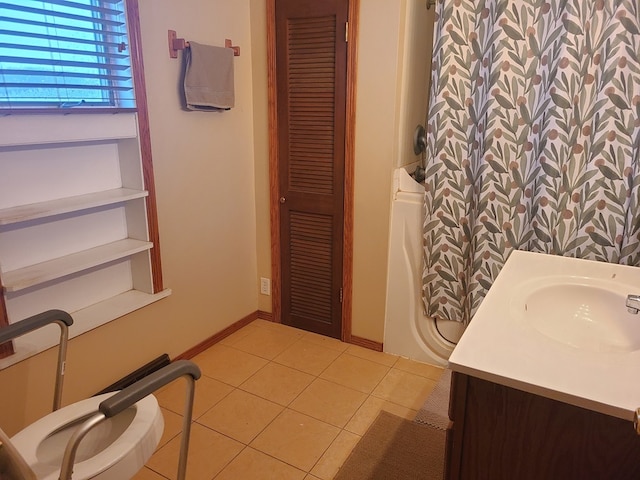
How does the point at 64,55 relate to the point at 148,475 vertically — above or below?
above

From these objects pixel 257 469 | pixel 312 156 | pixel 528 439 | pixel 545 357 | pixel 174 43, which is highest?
pixel 174 43

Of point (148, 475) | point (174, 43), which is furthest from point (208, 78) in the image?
point (148, 475)

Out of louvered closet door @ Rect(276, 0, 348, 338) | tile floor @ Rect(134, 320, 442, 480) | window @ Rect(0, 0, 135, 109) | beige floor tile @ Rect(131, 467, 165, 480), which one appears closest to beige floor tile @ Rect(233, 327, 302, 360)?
tile floor @ Rect(134, 320, 442, 480)

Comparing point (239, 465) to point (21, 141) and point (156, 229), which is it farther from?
point (21, 141)

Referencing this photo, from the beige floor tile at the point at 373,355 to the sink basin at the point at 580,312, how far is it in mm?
1304

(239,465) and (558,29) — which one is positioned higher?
(558,29)

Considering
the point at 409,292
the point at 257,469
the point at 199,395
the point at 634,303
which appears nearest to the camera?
the point at 634,303

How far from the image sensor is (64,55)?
1878 mm

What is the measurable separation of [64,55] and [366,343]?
2112 millimetres

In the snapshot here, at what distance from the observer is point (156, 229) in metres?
2.33

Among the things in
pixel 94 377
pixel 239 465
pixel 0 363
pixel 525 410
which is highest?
pixel 525 410

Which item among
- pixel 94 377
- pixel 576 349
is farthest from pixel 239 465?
pixel 576 349

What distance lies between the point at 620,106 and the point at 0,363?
2.58 meters

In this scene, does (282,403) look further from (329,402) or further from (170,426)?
(170,426)
